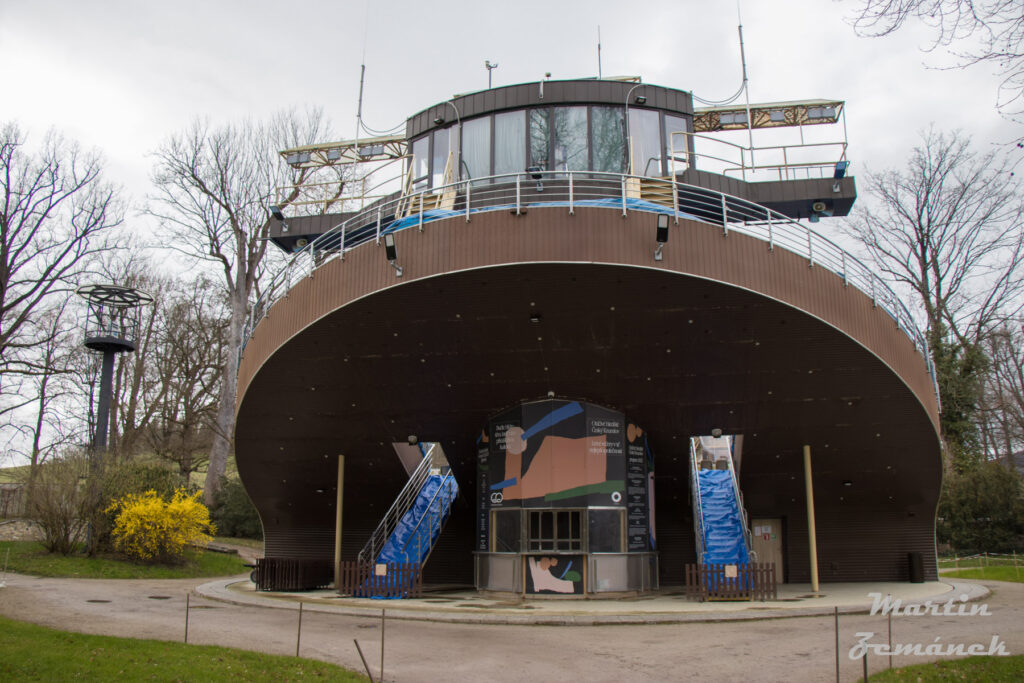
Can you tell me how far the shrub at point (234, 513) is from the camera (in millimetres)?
37844

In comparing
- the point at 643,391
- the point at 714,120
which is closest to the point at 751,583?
the point at 643,391

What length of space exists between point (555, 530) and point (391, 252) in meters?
7.83

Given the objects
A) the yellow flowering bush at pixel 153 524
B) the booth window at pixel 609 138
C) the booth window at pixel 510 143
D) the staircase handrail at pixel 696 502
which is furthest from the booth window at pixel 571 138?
the yellow flowering bush at pixel 153 524

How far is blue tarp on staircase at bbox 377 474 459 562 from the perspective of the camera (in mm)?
20016

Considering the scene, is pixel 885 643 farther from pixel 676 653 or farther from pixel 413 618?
pixel 413 618

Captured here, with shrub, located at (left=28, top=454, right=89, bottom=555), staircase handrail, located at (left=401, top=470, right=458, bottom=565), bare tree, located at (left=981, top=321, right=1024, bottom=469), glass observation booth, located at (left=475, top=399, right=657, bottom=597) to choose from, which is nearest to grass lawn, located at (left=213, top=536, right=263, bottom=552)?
shrub, located at (left=28, top=454, right=89, bottom=555)

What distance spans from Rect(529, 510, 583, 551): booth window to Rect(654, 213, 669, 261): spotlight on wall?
7066 millimetres

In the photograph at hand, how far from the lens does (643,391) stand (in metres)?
18.5

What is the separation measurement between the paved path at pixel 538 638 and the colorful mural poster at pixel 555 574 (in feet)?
11.2

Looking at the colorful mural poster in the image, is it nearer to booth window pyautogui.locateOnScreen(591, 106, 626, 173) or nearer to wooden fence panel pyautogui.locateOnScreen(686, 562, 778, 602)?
wooden fence panel pyautogui.locateOnScreen(686, 562, 778, 602)

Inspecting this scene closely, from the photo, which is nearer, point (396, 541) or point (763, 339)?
point (763, 339)

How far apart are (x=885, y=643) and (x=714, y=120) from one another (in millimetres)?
16205

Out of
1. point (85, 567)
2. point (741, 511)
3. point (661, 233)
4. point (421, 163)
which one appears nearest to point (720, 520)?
point (741, 511)

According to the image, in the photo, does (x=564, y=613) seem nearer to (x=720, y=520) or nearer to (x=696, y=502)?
(x=696, y=502)
